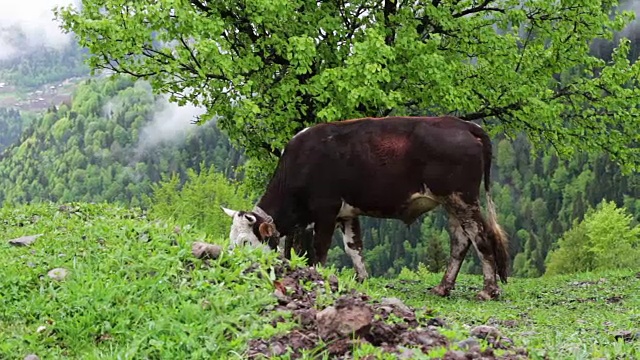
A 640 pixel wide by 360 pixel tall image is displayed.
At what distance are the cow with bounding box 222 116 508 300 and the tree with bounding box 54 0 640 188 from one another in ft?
7.84

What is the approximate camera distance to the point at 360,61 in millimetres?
17547

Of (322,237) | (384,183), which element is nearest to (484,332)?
(384,183)

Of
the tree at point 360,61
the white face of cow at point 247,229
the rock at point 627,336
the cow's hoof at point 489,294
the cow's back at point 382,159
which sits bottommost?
the cow's hoof at point 489,294

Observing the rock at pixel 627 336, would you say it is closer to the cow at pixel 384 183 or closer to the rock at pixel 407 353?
the rock at pixel 407 353

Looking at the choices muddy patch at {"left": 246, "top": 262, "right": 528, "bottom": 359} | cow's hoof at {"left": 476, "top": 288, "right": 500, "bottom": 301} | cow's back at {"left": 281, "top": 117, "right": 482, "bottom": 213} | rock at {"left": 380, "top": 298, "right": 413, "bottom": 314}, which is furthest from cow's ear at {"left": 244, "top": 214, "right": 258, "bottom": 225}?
muddy patch at {"left": 246, "top": 262, "right": 528, "bottom": 359}

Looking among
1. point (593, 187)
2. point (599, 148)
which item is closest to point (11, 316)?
point (599, 148)

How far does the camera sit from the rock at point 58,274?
7.69 m

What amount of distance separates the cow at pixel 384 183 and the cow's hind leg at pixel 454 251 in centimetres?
2

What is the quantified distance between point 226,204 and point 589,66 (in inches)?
1203

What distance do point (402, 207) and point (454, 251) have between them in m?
1.73

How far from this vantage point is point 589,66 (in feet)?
72.5

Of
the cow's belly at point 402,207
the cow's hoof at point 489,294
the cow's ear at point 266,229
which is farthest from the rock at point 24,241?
the cow's hoof at point 489,294

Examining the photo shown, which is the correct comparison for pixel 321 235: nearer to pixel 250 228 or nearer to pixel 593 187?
pixel 250 228

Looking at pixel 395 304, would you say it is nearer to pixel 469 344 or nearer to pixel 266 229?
pixel 469 344
